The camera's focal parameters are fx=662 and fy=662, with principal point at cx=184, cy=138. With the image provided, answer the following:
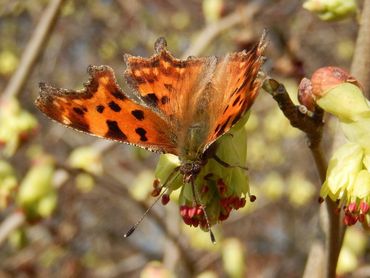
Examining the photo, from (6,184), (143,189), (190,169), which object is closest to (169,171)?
(190,169)

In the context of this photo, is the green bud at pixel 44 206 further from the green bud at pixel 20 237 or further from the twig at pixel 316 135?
the twig at pixel 316 135

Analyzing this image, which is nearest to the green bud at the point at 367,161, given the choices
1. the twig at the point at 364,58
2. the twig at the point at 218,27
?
the twig at the point at 364,58

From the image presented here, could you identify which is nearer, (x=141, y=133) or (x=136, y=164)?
(x=141, y=133)

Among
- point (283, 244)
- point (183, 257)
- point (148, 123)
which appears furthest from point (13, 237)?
point (283, 244)

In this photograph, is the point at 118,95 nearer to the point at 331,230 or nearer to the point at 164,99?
the point at 164,99

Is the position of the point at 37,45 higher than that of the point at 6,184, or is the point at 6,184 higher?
the point at 37,45

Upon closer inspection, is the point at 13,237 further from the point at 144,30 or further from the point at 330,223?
the point at 144,30
